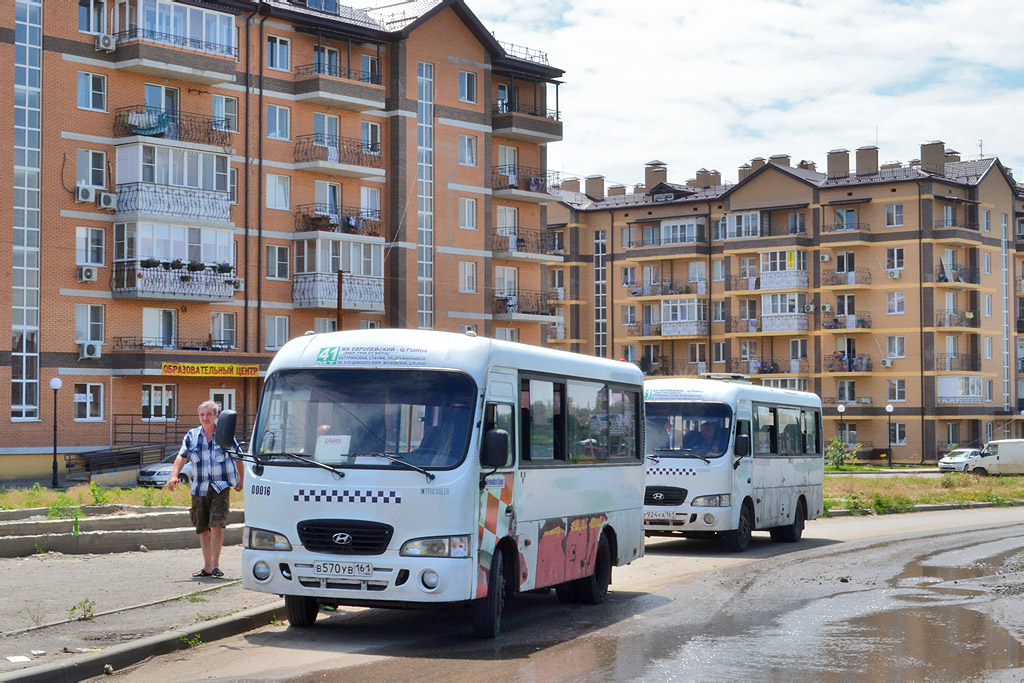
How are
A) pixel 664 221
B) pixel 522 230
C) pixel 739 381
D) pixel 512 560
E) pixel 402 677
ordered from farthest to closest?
pixel 664 221, pixel 522 230, pixel 739 381, pixel 512 560, pixel 402 677

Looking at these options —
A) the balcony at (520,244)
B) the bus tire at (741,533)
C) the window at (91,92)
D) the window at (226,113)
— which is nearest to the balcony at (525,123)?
the balcony at (520,244)

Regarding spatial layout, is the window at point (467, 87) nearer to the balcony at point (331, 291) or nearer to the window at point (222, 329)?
the balcony at point (331, 291)

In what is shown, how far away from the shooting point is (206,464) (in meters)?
14.7

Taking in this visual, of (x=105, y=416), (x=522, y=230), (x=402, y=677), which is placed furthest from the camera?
(x=522, y=230)

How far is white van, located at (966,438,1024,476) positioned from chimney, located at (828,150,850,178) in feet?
76.7

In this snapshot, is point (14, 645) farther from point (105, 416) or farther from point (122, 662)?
point (105, 416)

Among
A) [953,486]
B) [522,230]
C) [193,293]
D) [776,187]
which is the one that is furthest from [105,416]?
[776,187]

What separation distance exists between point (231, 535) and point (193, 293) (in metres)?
31.6

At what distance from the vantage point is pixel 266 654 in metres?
10.8

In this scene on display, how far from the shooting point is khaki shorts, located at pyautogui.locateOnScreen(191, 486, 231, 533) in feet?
47.9

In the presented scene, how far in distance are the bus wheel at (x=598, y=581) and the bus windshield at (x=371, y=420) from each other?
3.87 meters

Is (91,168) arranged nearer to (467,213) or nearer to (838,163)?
(467,213)

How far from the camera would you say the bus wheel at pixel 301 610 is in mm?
12016

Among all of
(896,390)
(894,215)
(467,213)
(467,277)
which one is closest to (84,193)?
(467,213)
